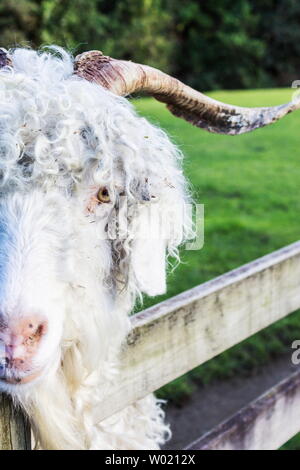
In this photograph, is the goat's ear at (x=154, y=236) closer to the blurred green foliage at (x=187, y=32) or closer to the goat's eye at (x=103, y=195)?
the goat's eye at (x=103, y=195)

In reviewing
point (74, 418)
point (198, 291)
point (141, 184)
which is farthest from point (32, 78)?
point (74, 418)

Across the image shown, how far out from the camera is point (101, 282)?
5.76 ft

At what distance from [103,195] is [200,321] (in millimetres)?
588

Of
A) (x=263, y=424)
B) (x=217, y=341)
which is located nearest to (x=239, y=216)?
(x=263, y=424)

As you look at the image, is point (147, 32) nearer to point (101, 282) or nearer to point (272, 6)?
point (272, 6)

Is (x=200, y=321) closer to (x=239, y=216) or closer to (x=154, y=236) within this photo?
(x=154, y=236)

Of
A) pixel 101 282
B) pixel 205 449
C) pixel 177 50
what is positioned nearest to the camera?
pixel 101 282

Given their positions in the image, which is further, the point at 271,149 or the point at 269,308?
the point at 271,149

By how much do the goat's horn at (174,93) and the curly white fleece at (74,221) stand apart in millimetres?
71

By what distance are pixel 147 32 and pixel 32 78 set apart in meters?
28.1

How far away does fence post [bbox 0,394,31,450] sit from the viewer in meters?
1.38

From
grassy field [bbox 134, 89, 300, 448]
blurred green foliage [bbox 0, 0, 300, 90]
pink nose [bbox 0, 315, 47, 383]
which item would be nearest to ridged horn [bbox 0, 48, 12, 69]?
grassy field [bbox 134, 89, 300, 448]

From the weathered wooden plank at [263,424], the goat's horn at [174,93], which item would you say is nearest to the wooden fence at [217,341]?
the weathered wooden plank at [263,424]
